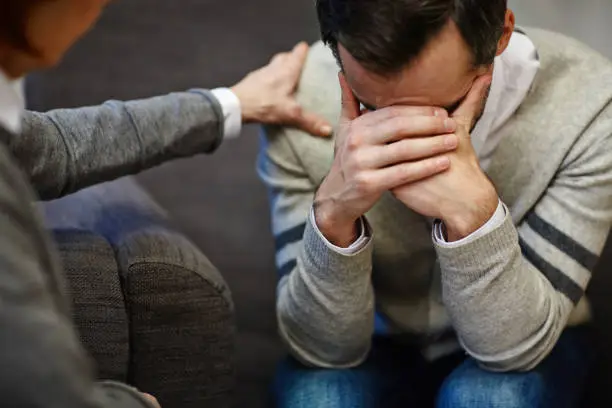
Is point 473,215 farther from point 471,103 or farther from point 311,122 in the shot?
point 311,122

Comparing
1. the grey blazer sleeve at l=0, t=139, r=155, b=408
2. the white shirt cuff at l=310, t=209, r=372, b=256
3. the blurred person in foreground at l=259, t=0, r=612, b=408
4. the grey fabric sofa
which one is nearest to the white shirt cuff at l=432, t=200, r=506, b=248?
the blurred person in foreground at l=259, t=0, r=612, b=408

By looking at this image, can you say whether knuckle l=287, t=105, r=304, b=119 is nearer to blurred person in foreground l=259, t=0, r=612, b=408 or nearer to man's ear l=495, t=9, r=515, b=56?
blurred person in foreground l=259, t=0, r=612, b=408

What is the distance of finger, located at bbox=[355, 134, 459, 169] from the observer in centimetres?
106

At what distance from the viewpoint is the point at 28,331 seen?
2.21 feet

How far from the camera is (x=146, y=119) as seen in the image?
1.26 m

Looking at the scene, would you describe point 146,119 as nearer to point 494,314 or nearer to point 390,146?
point 390,146

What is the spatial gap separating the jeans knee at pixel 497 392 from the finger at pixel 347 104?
0.38m

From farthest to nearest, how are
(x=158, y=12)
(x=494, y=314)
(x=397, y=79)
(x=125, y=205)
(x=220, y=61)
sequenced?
(x=158, y=12)
(x=220, y=61)
(x=125, y=205)
(x=494, y=314)
(x=397, y=79)

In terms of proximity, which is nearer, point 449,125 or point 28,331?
point 28,331

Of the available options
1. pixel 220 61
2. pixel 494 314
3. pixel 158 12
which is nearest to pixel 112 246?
pixel 494 314

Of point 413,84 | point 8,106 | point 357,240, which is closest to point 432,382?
point 357,240

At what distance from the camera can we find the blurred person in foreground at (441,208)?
3.35 feet

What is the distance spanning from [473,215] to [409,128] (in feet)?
0.43

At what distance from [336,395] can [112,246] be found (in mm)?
363
